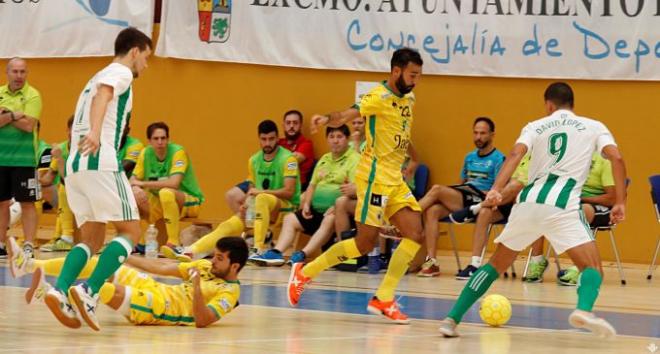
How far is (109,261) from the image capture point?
25.9 feet

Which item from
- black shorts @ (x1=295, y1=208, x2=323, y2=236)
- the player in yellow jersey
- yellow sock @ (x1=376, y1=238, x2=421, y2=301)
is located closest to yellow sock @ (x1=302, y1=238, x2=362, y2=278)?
the player in yellow jersey

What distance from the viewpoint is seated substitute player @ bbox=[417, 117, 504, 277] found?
44.1 ft

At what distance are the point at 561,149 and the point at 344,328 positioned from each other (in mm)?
1816

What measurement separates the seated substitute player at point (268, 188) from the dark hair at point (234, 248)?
561 centimetres

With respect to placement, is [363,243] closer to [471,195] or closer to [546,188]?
[546,188]

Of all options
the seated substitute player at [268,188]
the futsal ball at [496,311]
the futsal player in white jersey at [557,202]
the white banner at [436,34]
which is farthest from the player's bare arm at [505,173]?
the seated substitute player at [268,188]

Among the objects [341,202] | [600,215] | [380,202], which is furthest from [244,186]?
[380,202]

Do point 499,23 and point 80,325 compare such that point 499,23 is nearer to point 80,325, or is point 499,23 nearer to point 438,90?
point 438,90

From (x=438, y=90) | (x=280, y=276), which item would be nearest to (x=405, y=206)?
(x=280, y=276)

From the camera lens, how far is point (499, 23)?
575 inches

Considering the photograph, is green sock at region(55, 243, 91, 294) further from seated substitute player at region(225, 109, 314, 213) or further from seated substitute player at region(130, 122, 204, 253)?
seated substitute player at region(225, 109, 314, 213)

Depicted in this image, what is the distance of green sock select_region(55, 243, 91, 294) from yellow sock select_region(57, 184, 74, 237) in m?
7.52

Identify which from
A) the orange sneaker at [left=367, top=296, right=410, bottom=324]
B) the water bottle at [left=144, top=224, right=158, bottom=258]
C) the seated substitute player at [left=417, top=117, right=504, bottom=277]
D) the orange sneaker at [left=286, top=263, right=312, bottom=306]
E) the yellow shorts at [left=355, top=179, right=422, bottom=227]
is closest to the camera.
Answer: the orange sneaker at [left=367, top=296, right=410, bottom=324]

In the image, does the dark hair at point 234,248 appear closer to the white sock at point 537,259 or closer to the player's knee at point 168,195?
the white sock at point 537,259
